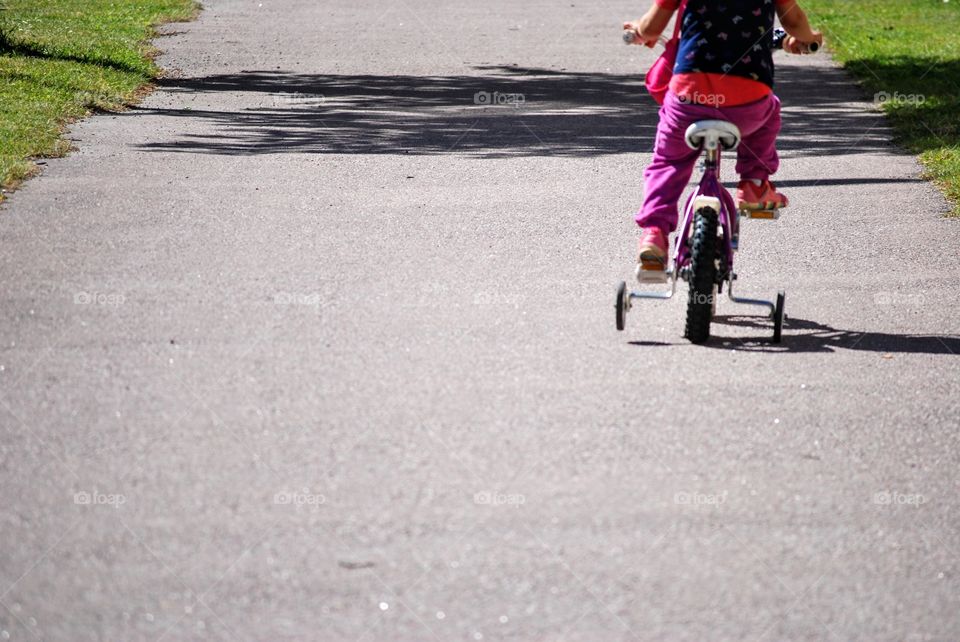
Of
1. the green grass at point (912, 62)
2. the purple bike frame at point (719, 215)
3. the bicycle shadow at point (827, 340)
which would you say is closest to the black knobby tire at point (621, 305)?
the purple bike frame at point (719, 215)

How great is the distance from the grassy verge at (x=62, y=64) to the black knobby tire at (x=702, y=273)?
501cm

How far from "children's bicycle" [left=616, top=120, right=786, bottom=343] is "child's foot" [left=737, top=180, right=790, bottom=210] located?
131 mm

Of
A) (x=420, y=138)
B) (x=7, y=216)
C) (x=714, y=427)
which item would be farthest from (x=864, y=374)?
(x=420, y=138)

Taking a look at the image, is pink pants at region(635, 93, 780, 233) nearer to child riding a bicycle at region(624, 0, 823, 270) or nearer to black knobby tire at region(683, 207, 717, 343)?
child riding a bicycle at region(624, 0, 823, 270)

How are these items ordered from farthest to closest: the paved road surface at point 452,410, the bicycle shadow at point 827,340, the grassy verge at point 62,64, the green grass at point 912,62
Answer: the green grass at point 912,62, the grassy verge at point 62,64, the bicycle shadow at point 827,340, the paved road surface at point 452,410

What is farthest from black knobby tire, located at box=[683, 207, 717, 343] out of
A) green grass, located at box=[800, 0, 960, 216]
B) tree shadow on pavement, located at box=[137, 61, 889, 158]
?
tree shadow on pavement, located at box=[137, 61, 889, 158]

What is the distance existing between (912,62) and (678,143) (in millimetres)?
9985

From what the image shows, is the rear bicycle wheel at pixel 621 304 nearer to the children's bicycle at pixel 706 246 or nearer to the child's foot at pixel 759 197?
the children's bicycle at pixel 706 246

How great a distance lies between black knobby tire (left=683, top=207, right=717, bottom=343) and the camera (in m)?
6.09

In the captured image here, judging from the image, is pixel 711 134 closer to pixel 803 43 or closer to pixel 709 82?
pixel 709 82

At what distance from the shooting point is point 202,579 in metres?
4.07

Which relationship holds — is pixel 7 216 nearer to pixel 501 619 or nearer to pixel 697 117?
pixel 697 117

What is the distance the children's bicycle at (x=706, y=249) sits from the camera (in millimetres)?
6094

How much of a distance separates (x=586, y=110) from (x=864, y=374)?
295 inches
